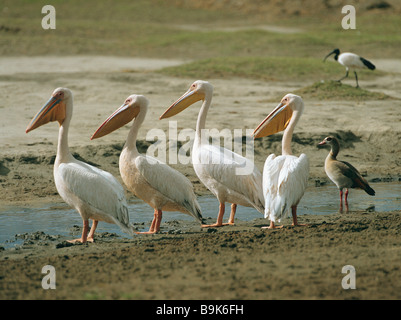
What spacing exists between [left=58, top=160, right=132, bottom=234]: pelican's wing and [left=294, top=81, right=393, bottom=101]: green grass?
8.01 metres

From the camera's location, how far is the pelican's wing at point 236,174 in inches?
287

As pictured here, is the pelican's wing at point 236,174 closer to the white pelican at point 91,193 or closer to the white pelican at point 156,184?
the white pelican at point 156,184

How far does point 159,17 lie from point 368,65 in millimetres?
23014

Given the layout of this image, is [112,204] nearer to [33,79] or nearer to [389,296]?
[389,296]

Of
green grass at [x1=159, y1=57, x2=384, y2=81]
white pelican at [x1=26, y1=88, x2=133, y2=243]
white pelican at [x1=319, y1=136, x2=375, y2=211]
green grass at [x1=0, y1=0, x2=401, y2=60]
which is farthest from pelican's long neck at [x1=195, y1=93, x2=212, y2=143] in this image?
green grass at [x1=0, y1=0, x2=401, y2=60]

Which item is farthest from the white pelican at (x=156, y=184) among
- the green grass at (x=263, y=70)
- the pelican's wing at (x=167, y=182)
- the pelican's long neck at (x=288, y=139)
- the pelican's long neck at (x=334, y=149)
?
the green grass at (x=263, y=70)

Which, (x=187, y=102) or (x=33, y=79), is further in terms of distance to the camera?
(x=33, y=79)

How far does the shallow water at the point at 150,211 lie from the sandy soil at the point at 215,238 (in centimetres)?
33

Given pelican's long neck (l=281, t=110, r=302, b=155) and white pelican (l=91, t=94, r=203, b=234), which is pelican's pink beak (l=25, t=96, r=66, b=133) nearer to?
white pelican (l=91, t=94, r=203, b=234)

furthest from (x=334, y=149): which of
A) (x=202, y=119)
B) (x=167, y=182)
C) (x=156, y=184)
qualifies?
(x=156, y=184)

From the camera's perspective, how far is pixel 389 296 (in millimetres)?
4656
